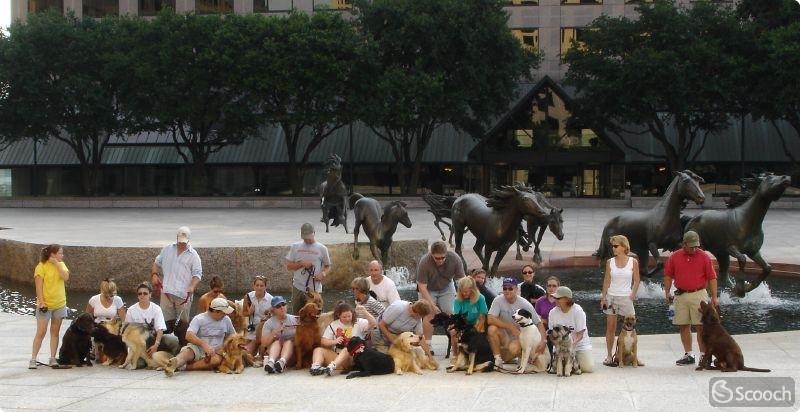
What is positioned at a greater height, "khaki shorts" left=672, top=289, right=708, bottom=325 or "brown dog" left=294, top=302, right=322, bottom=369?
"khaki shorts" left=672, top=289, right=708, bottom=325

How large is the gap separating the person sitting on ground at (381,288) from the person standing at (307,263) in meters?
1.26

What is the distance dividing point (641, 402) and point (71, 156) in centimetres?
6043

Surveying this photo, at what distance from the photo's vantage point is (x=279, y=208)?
52.1 m

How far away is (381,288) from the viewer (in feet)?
42.4

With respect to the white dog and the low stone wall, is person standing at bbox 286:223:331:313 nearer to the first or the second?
the white dog

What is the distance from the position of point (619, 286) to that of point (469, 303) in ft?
6.40

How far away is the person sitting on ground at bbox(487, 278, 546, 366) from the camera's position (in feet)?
37.8

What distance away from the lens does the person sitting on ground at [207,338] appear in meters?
11.7

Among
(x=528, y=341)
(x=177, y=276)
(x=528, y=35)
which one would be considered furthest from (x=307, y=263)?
(x=528, y=35)

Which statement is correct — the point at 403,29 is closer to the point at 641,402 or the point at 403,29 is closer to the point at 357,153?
the point at 357,153

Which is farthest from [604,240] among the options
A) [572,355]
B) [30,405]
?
[30,405]

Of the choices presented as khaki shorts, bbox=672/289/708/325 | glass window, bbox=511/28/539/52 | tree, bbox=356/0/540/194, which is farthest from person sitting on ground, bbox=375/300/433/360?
glass window, bbox=511/28/539/52

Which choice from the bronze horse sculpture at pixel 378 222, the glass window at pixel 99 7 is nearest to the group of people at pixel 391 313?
the bronze horse sculpture at pixel 378 222

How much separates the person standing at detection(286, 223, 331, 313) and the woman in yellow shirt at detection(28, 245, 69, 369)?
3.41 meters
